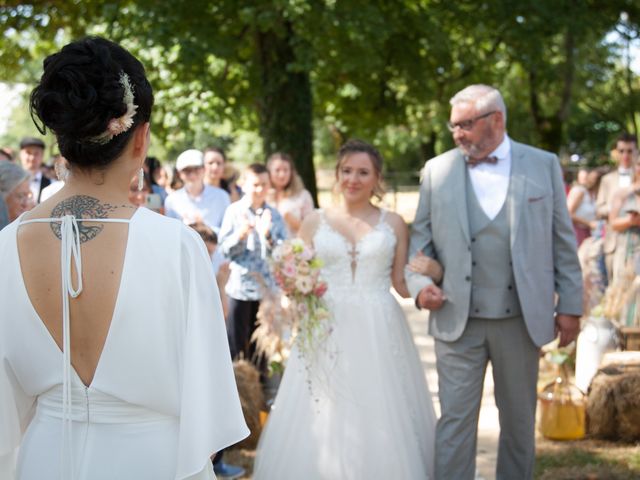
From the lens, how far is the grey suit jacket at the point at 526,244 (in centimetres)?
468

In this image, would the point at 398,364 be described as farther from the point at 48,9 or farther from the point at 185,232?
the point at 48,9

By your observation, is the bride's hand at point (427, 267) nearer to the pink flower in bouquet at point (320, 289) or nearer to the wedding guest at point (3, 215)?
the pink flower in bouquet at point (320, 289)

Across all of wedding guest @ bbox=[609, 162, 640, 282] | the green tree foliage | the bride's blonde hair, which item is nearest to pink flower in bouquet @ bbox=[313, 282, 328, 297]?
the bride's blonde hair

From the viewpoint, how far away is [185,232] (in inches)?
96.3

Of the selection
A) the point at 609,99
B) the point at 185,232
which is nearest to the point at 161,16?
the point at 185,232

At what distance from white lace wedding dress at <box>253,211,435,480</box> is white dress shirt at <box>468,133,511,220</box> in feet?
2.96

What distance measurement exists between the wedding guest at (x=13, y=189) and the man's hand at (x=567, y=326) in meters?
3.18

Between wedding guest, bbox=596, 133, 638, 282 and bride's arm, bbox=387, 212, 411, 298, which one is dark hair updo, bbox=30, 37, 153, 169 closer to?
bride's arm, bbox=387, 212, 411, 298

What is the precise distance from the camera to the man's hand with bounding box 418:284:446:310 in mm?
4801

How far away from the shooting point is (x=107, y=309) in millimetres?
2381

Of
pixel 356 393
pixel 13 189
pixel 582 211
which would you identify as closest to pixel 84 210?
pixel 13 189

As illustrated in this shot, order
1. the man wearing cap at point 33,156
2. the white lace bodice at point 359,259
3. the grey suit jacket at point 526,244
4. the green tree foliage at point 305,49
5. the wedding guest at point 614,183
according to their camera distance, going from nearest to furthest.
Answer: the grey suit jacket at point 526,244, the white lace bodice at point 359,259, the wedding guest at point 614,183, the man wearing cap at point 33,156, the green tree foliage at point 305,49

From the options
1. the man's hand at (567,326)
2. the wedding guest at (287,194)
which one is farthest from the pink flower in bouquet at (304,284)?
the wedding guest at (287,194)

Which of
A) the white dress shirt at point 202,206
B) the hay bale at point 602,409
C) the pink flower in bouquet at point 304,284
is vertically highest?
the white dress shirt at point 202,206
